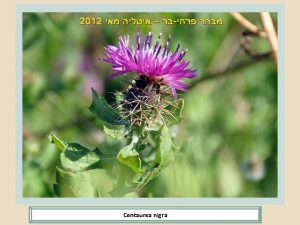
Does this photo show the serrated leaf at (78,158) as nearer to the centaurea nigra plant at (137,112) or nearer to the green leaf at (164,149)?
the centaurea nigra plant at (137,112)

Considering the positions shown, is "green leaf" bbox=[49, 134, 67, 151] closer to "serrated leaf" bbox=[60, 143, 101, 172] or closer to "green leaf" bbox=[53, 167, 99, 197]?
"serrated leaf" bbox=[60, 143, 101, 172]

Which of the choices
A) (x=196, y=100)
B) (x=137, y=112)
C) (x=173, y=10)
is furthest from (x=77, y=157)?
(x=196, y=100)

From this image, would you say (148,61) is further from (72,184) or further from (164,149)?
(72,184)

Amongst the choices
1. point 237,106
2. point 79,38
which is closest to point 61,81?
point 79,38

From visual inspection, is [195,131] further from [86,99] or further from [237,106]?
[86,99]

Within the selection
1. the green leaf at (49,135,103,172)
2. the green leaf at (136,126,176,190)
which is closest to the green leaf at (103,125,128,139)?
the green leaf at (49,135,103,172)
